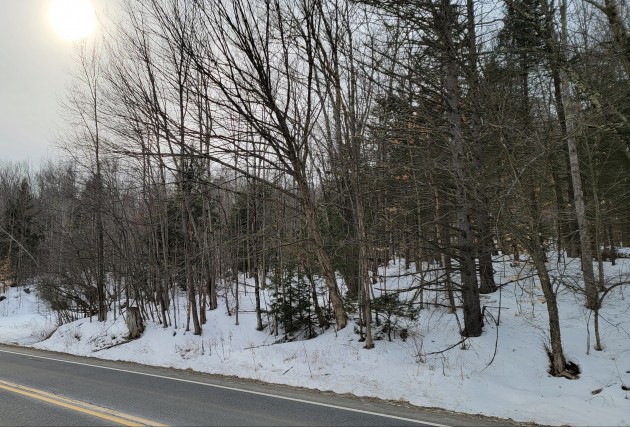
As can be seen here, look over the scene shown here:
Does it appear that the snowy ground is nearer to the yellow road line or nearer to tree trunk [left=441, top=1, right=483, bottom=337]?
tree trunk [left=441, top=1, right=483, bottom=337]

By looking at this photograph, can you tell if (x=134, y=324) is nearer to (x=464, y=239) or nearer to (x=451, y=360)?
(x=451, y=360)

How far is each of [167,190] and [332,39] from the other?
942 centimetres

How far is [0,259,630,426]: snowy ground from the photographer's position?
22.6 ft

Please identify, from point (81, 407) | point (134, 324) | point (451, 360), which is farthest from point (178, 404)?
point (134, 324)

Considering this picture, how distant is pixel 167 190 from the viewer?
1630 centimetres

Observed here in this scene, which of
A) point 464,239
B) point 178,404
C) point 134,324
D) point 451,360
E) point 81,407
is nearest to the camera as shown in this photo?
point 81,407

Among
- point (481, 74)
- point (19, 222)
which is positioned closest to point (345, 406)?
point (481, 74)

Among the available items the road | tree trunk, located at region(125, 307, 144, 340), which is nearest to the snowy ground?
tree trunk, located at region(125, 307, 144, 340)

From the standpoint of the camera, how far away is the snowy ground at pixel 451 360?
690cm

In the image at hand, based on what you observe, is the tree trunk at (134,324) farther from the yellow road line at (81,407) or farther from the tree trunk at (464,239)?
the tree trunk at (464,239)

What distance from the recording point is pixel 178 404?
652 cm

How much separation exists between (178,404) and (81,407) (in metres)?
1.44

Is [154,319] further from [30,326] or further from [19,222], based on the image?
[19,222]

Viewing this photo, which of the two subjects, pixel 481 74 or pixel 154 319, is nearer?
pixel 481 74
